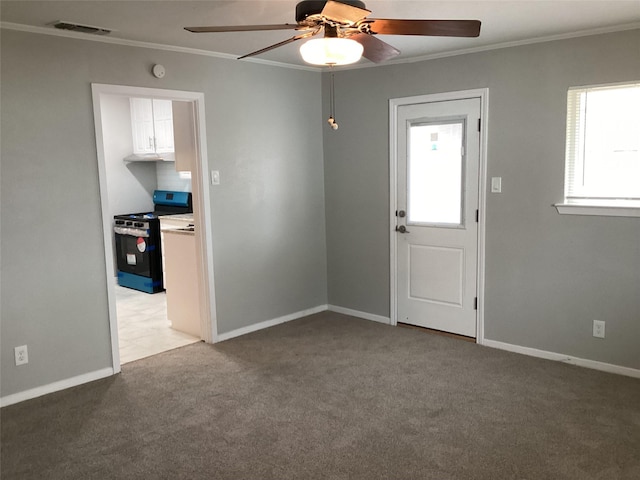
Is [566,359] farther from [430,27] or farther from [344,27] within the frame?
[344,27]

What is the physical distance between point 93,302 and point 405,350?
2.33 meters

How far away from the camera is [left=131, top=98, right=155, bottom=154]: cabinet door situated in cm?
651

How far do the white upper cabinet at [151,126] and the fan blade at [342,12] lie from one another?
14.4 feet

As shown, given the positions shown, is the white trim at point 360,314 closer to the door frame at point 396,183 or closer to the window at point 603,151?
the door frame at point 396,183

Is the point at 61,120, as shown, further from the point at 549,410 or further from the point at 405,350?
the point at 549,410

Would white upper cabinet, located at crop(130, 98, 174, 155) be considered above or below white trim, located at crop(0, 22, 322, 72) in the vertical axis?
below

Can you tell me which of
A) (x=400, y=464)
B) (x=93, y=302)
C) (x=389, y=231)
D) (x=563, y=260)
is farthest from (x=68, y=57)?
(x=563, y=260)

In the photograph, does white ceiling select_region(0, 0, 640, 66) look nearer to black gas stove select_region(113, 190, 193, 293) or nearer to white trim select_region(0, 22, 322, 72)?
white trim select_region(0, 22, 322, 72)

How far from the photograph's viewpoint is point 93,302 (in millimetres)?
3678

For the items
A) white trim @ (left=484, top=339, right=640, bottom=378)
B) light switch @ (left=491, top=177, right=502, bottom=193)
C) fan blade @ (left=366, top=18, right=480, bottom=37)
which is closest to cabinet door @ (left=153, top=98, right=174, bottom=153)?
light switch @ (left=491, top=177, right=502, bottom=193)

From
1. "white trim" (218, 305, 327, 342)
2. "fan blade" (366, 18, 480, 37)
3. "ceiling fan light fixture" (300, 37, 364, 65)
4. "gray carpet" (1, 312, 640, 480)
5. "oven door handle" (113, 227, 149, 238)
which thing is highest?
"fan blade" (366, 18, 480, 37)

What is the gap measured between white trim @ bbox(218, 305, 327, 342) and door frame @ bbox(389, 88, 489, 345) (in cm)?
80

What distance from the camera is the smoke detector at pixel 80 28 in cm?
316

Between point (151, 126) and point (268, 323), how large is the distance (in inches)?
124
